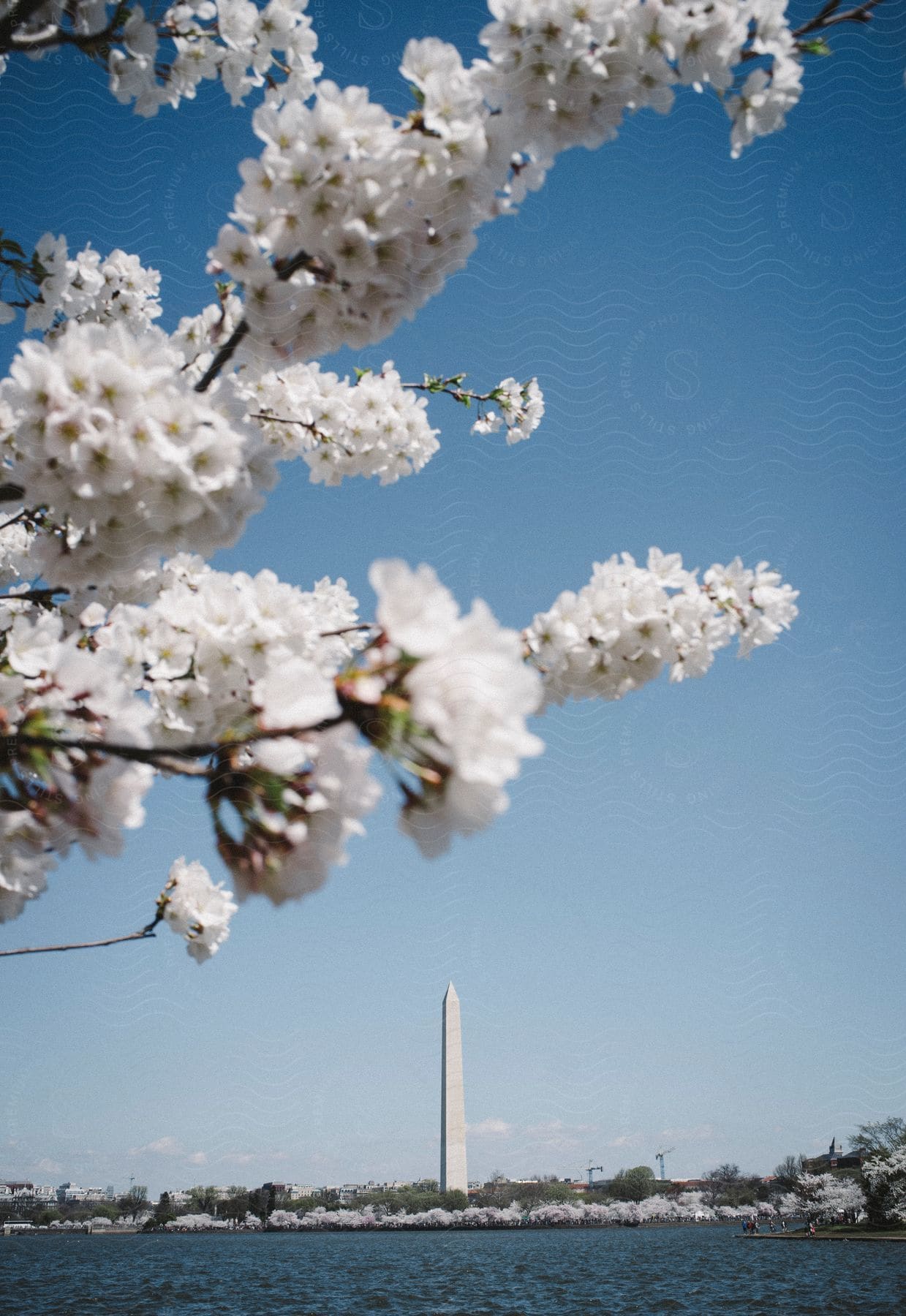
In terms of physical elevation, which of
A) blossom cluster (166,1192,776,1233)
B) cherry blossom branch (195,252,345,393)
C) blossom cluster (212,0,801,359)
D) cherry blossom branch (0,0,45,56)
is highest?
cherry blossom branch (0,0,45,56)

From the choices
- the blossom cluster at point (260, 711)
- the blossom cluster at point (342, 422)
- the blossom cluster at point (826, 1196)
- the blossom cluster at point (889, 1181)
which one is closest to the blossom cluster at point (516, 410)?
the blossom cluster at point (342, 422)

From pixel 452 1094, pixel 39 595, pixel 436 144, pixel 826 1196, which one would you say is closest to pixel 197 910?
pixel 39 595

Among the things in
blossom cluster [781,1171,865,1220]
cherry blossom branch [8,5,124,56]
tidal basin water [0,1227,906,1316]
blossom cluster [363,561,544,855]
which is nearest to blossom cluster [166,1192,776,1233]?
tidal basin water [0,1227,906,1316]

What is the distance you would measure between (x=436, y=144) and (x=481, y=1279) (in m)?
34.8

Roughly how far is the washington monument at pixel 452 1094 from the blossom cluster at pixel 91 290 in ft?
123

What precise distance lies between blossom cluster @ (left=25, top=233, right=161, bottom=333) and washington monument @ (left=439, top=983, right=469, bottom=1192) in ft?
123

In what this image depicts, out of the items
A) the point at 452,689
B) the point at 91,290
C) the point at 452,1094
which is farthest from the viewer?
the point at 452,1094

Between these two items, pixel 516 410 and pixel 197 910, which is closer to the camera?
pixel 197 910

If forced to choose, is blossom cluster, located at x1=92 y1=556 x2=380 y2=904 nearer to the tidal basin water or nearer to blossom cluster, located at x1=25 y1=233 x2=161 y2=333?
blossom cluster, located at x1=25 y1=233 x2=161 y2=333

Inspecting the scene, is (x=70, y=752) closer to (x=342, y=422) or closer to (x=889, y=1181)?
(x=342, y=422)

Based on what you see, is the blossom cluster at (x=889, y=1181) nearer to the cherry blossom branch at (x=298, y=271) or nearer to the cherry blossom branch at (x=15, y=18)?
the cherry blossom branch at (x=298, y=271)

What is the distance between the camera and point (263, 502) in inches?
61.2

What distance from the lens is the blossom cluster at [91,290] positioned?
2.53m

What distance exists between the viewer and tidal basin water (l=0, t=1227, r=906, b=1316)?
2008cm
